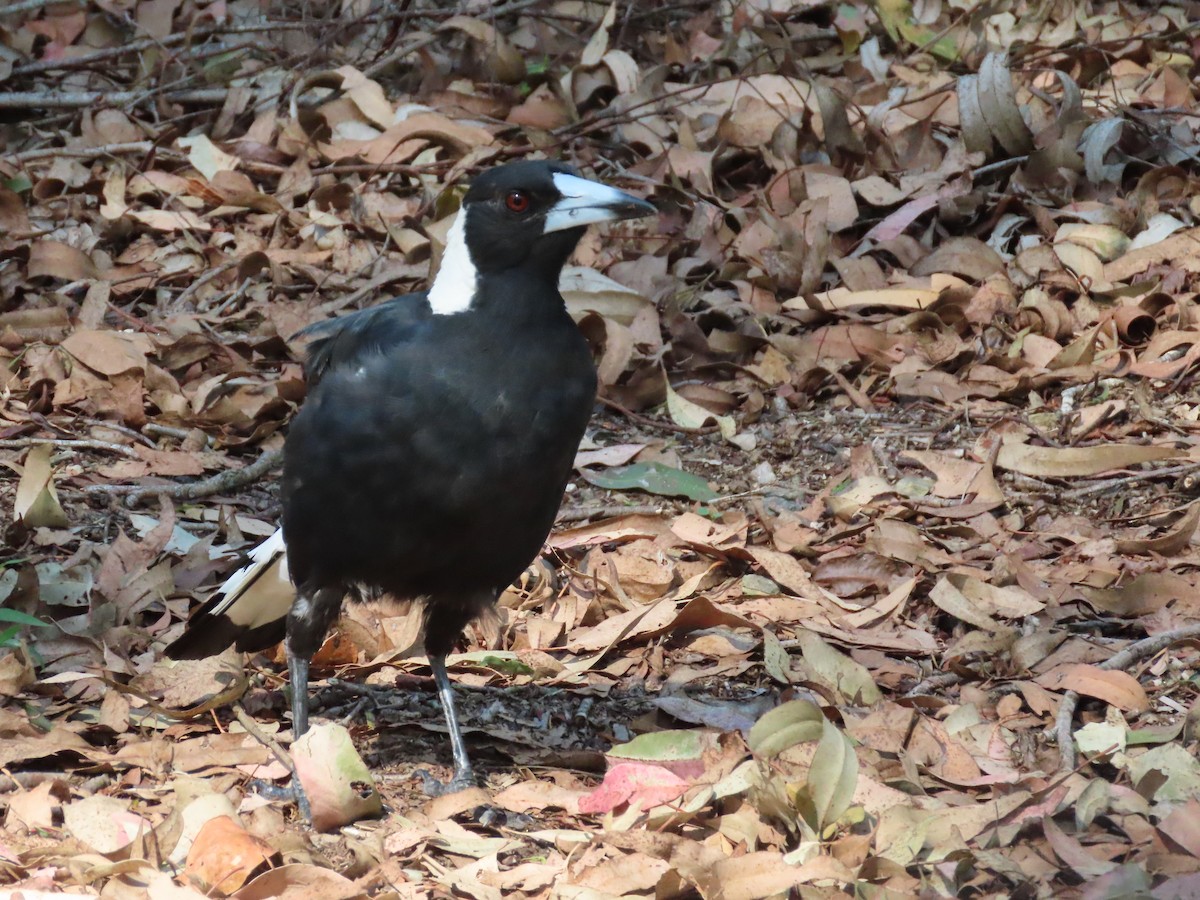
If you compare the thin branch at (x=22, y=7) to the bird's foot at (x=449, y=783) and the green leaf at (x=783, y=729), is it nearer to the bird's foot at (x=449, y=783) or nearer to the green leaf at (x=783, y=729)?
the bird's foot at (x=449, y=783)

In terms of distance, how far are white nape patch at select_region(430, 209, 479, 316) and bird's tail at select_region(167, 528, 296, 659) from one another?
0.82m

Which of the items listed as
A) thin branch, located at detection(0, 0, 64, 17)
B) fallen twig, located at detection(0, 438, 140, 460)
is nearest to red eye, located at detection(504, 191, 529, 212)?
fallen twig, located at detection(0, 438, 140, 460)

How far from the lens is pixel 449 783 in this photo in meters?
3.64

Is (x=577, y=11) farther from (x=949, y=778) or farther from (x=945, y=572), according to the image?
(x=949, y=778)

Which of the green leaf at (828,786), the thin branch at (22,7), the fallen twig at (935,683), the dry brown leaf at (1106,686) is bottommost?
the fallen twig at (935,683)

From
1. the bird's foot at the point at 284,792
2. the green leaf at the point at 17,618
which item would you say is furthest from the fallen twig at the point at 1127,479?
the green leaf at the point at 17,618

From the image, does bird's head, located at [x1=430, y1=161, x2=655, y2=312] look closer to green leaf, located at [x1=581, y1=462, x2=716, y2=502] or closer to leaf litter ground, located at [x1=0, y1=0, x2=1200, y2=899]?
leaf litter ground, located at [x1=0, y1=0, x2=1200, y2=899]

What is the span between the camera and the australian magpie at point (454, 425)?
3.43m

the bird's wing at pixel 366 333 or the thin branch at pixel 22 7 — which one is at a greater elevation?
the bird's wing at pixel 366 333

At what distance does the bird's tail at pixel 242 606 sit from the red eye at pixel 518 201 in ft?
3.52

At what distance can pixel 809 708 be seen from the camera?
3.25m

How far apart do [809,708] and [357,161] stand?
412 cm

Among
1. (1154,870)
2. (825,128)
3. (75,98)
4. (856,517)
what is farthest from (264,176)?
(1154,870)

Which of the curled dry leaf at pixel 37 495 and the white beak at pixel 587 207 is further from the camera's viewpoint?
the curled dry leaf at pixel 37 495
